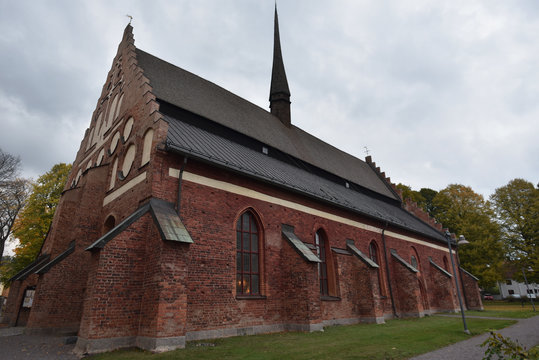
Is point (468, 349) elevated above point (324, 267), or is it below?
below

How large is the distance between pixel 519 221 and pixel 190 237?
3787 centimetres

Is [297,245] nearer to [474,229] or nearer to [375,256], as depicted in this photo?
[375,256]

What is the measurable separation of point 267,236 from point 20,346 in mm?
7819

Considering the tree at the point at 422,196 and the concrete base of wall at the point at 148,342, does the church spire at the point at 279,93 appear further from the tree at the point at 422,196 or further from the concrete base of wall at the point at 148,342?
the tree at the point at 422,196

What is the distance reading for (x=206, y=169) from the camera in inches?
428

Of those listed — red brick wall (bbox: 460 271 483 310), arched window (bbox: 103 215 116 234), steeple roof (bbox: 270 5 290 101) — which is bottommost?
red brick wall (bbox: 460 271 483 310)

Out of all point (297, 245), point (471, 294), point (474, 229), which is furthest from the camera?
point (474, 229)

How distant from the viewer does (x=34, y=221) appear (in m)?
24.2

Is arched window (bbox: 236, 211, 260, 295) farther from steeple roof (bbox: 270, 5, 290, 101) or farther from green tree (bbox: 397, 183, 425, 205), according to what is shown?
green tree (bbox: 397, 183, 425, 205)

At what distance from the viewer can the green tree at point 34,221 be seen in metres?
23.5

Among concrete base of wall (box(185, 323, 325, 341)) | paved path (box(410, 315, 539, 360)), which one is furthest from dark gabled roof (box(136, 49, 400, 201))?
paved path (box(410, 315, 539, 360))

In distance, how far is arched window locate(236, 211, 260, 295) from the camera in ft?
36.3

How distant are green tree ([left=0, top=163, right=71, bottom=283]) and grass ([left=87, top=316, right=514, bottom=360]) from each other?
20.7 meters

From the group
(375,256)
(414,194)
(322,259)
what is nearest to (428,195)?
(414,194)
